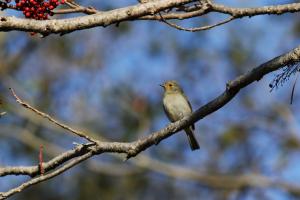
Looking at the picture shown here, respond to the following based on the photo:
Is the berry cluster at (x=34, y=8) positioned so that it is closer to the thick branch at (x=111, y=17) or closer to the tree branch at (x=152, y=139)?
the thick branch at (x=111, y=17)

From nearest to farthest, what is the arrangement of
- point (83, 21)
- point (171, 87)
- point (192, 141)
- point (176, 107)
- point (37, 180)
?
1. point (83, 21)
2. point (37, 180)
3. point (176, 107)
4. point (192, 141)
5. point (171, 87)

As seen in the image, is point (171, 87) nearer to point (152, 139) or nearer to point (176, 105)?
point (176, 105)

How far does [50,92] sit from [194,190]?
4040mm

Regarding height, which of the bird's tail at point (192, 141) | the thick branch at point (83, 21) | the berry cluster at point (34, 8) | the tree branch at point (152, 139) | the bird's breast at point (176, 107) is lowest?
the tree branch at point (152, 139)

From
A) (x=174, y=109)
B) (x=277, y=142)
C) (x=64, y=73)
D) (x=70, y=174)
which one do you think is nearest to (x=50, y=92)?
(x=64, y=73)

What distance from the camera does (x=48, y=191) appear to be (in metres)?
15.6

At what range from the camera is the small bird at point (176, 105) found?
326 inches

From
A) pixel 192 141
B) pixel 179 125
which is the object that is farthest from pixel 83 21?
pixel 192 141

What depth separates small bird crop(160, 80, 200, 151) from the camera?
326 inches

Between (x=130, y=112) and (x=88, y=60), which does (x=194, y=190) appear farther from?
(x=88, y=60)

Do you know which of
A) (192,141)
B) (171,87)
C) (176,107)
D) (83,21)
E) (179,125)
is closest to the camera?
(83,21)

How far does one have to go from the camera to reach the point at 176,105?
8.38 metres

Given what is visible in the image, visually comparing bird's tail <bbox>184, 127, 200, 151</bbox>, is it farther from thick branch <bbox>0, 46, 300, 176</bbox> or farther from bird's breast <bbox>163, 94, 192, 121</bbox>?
thick branch <bbox>0, 46, 300, 176</bbox>

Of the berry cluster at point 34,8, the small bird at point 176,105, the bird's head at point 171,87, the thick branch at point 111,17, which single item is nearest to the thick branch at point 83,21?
the thick branch at point 111,17
